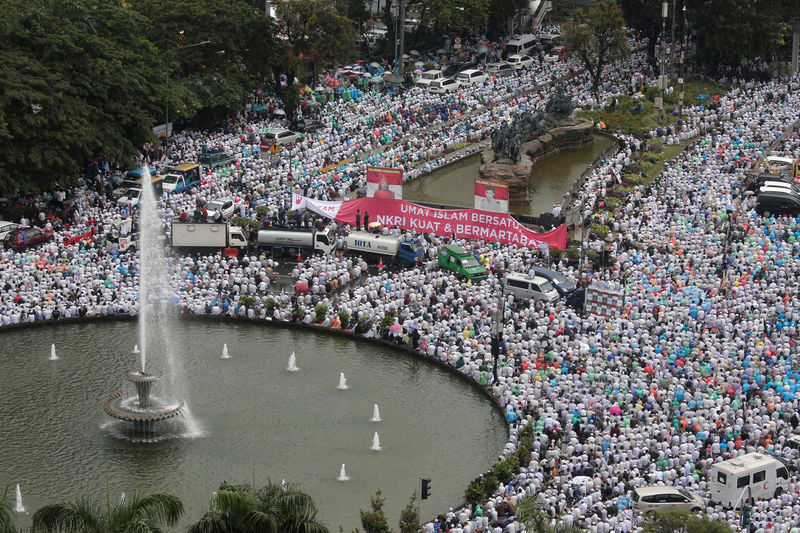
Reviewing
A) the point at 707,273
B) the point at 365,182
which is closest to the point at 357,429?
the point at 707,273

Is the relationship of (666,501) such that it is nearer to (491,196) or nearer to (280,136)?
(491,196)

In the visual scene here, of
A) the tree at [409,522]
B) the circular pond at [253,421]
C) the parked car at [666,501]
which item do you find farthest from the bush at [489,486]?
the parked car at [666,501]

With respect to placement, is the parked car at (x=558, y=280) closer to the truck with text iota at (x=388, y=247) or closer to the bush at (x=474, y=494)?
the truck with text iota at (x=388, y=247)

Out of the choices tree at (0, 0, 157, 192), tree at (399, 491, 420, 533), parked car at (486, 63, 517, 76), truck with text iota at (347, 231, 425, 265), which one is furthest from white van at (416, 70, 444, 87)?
tree at (399, 491, 420, 533)

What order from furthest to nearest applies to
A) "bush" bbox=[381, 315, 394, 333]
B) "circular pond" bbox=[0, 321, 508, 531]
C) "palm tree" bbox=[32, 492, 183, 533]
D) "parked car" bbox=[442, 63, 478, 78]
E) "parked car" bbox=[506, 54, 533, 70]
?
"parked car" bbox=[506, 54, 533, 70], "parked car" bbox=[442, 63, 478, 78], "bush" bbox=[381, 315, 394, 333], "circular pond" bbox=[0, 321, 508, 531], "palm tree" bbox=[32, 492, 183, 533]

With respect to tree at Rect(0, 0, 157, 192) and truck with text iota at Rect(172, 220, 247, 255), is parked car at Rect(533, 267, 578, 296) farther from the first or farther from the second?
tree at Rect(0, 0, 157, 192)
